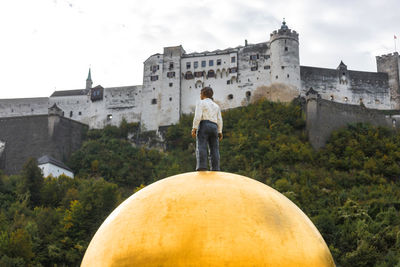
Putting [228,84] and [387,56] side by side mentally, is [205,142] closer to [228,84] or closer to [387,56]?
[228,84]

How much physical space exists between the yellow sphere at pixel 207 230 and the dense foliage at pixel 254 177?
2625 cm

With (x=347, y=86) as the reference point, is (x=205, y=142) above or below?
below

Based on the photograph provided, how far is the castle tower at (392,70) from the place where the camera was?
196ft

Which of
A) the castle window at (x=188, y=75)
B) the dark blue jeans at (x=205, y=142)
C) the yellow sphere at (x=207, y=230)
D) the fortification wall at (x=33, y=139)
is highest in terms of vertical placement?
the castle window at (x=188, y=75)

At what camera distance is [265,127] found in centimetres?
5250

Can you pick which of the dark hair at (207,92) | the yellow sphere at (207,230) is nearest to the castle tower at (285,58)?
the dark hair at (207,92)

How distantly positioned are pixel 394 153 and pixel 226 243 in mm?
45853

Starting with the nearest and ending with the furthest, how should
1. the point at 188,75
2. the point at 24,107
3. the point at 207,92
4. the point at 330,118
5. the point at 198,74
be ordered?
1. the point at 207,92
2. the point at 330,118
3. the point at 198,74
4. the point at 188,75
5. the point at 24,107

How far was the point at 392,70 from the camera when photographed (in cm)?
6241

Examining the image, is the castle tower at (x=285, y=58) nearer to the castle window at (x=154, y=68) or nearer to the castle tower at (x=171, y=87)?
the castle tower at (x=171, y=87)

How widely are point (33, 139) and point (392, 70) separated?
131 feet

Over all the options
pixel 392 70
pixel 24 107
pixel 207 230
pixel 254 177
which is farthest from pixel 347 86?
pixel 207 230

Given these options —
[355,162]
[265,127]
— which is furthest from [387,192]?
[265,127]

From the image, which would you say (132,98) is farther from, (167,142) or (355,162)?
(355,162)
